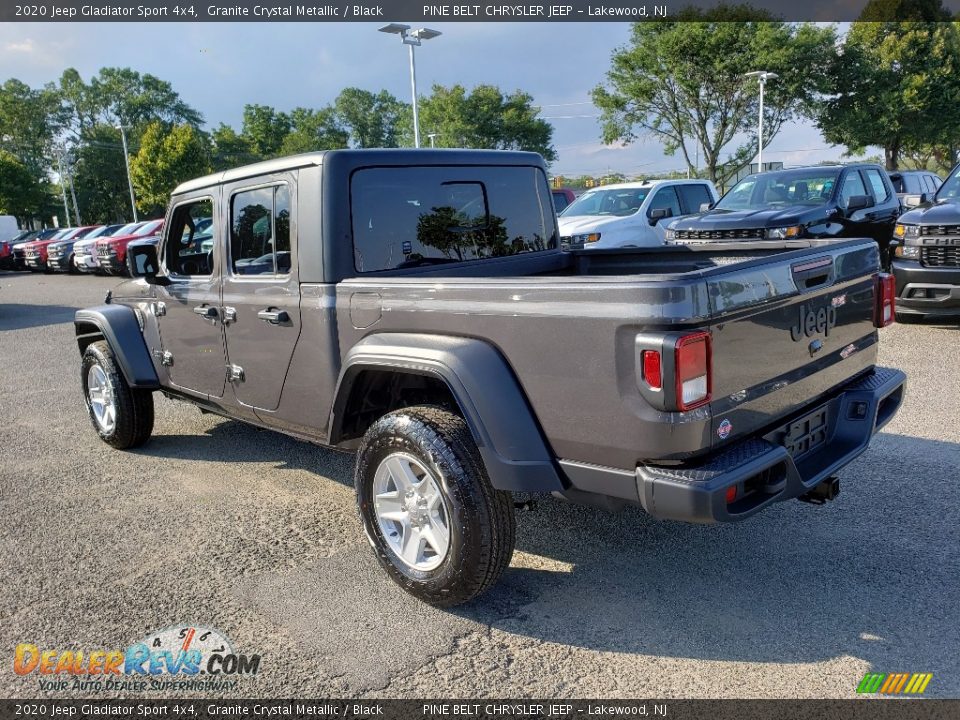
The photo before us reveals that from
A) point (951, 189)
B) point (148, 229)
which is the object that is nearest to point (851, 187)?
point (951, 189)

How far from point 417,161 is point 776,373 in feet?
6.64

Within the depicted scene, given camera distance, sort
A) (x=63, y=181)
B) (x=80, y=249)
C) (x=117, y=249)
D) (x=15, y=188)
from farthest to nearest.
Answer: (x=63, y=181) < (x=15, y=188) < (x=80, y=249) < (x=117, y=249)

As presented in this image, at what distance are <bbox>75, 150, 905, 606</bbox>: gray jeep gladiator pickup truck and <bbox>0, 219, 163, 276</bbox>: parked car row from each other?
15.1m

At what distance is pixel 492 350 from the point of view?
2840mm

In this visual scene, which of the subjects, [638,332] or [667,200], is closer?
[638,332]

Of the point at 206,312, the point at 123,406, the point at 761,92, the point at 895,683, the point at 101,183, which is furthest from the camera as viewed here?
the point at 101,183

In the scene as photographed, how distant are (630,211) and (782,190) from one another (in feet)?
10.1

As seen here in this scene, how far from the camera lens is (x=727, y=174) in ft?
124

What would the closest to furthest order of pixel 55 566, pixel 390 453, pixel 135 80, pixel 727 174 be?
pixel 390 453, pixel 55 566, pixel 727 174, pixel 135 80

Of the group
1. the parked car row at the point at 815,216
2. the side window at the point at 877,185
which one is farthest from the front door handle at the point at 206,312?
the side window at the point at 877,185

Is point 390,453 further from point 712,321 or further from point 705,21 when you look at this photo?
point 705,21

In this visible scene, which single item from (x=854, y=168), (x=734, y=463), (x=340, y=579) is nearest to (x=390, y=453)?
(x=340, y=579)

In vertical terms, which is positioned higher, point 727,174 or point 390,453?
point 727,174

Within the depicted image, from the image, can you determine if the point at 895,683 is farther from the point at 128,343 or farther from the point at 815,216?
the point at 815,216
